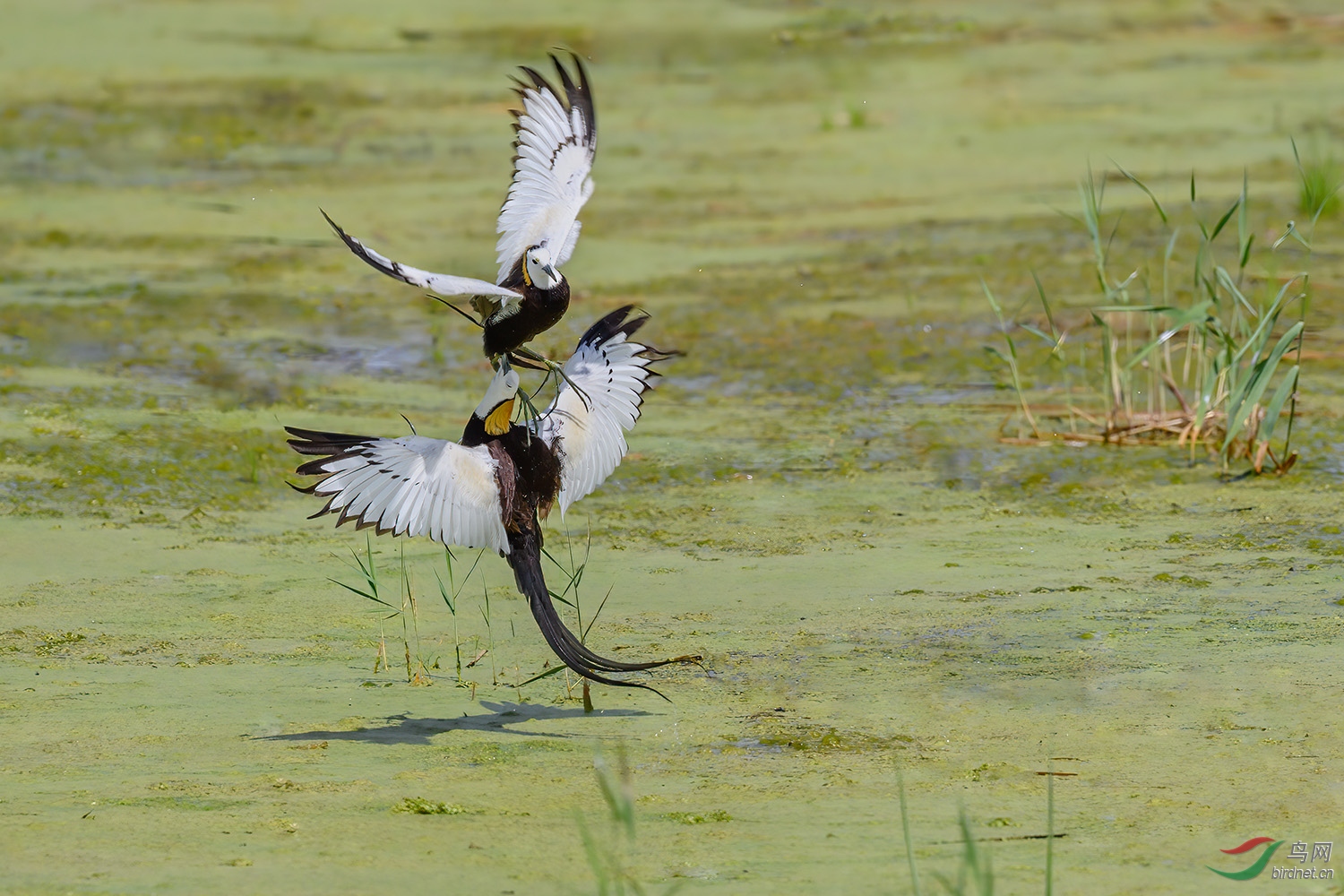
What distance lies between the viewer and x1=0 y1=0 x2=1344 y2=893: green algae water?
257 cm

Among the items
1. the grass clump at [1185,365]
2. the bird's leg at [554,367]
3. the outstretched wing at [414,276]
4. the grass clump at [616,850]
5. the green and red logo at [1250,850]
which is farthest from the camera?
the grass clump at [1185,365]

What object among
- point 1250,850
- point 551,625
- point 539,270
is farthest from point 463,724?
point 1250,850

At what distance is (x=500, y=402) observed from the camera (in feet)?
10.0

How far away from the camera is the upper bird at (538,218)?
9.68 feet

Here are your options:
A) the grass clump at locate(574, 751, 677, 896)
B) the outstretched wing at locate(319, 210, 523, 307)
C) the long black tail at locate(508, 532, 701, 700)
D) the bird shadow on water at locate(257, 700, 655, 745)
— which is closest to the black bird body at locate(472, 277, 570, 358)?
the outstretched wing at locate(319, 210, 523, 307)

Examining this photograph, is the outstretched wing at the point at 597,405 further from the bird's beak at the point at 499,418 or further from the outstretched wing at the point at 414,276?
the outstretched wing at the point at 414,276

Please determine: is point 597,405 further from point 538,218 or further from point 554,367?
point 538,218

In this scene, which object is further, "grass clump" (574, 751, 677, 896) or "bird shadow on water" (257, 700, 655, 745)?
"bird shadow on water" (257, 700, 655, 745)

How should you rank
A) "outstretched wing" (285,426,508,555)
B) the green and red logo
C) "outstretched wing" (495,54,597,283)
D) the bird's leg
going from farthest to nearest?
"outstretched wing" (495,54,597,283)
the bird's leg
"outstretched wing" (285,426,508,555)
the green and red logo

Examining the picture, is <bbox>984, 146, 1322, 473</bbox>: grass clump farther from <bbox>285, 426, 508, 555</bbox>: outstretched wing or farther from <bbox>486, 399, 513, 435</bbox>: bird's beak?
<bbox>285, 426, 508, 555</bbox>: outstretched wing

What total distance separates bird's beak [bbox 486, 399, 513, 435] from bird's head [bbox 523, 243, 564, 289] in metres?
0.24

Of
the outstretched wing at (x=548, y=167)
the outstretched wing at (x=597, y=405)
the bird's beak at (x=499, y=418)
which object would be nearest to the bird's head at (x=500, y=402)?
the bird's beak at (x=499, y=418)

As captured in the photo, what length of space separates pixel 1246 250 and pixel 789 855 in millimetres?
2493

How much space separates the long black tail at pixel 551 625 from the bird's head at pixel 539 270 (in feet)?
1.56
